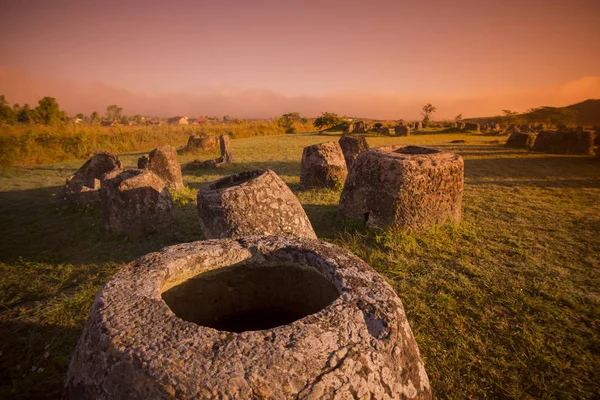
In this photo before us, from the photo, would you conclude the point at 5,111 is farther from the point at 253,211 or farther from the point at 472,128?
the point at 472,128

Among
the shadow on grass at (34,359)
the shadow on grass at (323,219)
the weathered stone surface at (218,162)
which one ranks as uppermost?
the weathered stone surface at (218,162)

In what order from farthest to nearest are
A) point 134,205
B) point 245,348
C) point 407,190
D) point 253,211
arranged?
point 134,205, point 407,190, point 253,211, point 245,348

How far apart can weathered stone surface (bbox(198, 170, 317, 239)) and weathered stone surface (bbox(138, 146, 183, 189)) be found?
4.78 metres

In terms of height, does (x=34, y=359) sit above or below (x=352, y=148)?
below

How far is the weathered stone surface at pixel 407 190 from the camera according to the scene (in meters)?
4.61

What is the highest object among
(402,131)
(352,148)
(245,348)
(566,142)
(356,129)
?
(356,129)

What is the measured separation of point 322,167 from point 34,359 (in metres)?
6.58

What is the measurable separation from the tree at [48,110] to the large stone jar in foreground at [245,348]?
Result: 3628 cm

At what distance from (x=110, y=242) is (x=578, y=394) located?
21.2ft

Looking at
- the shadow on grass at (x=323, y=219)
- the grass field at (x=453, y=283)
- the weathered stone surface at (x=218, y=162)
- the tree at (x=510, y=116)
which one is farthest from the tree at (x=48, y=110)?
the tree at (x=510, y=116)

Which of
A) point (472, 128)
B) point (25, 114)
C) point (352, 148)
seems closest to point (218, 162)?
point (352, 148)

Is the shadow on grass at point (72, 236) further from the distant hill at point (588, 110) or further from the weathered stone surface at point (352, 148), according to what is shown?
the distant hill at point (588, 110)

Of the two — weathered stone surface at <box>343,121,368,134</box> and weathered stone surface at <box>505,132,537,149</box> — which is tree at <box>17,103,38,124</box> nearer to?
weathered stone surface at <box>343,121,368,134</box>

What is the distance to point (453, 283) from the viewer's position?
3.70 metres
